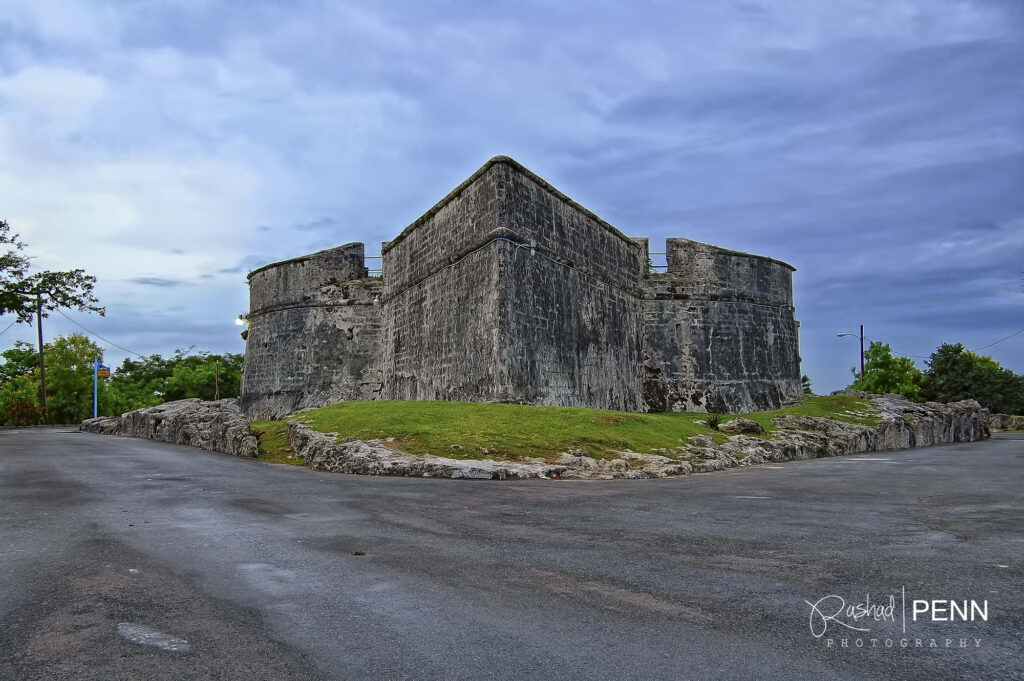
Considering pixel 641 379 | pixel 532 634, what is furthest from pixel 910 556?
pixel 641 379

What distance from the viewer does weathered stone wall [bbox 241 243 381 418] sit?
28.0 meters

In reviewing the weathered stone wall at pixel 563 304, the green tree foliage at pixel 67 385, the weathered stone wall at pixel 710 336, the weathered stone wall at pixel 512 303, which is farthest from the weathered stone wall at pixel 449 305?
the green tree foliage at pixel 67 385

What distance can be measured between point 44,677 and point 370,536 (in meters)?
2.93

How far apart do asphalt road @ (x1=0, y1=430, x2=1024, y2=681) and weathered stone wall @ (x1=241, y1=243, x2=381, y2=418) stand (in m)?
20.1

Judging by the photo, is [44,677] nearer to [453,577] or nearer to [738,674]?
[453,577]

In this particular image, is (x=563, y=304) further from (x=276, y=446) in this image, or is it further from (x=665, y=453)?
(x=276, y=446)

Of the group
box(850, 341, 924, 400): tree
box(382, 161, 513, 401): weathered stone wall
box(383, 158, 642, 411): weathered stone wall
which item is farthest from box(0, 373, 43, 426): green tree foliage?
box(850, 341, 924, 400): tree

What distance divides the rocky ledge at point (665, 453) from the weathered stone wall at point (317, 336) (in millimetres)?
12103

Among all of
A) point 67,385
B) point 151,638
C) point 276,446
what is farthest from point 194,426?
point 67,385

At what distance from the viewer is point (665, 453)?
41.2ft

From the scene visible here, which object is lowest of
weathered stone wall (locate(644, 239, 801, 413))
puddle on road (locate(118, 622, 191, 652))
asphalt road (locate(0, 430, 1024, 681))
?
asphalt road (locate(0, 430, 1024, 681))

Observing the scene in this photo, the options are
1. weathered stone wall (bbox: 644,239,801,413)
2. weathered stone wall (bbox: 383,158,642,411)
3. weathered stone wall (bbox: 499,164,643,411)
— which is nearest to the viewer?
weathered stone wall (bbox: 383,158,642,411)

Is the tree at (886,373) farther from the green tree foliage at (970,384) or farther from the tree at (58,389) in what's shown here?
the tree at (58,389)

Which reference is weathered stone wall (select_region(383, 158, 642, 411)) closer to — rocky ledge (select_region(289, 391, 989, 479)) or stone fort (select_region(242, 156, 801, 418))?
stone fort (select_region(242, 156, 801, 418))
